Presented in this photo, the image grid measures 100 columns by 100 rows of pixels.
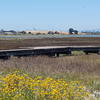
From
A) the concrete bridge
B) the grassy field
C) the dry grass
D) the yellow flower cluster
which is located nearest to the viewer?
the yellow flower cluster

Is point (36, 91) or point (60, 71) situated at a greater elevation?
point (36, 91)

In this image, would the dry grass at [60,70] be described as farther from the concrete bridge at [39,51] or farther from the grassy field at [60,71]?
the concrete bridge at [39,51]

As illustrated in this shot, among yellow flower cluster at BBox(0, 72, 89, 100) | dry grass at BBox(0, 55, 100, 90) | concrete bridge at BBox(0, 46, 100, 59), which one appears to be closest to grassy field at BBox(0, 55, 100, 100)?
dry grass at BBox(0, 55, 100, 90)

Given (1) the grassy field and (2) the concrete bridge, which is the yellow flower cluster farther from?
(2) the concrete bridge

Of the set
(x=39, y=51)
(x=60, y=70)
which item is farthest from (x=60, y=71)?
(x=39, y=51)

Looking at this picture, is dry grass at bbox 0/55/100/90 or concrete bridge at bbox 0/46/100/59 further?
concrete bridge at bbox 0/46/100/59

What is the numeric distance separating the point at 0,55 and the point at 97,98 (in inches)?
880

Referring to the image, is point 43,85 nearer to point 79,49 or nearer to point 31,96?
point 31,96

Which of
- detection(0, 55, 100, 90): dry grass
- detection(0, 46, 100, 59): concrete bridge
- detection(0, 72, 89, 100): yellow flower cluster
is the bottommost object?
detection(0, 46, 100, 59): concrete bridge

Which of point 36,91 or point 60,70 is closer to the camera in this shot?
point 36,91

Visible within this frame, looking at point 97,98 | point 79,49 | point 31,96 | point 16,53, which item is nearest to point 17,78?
point 31,96

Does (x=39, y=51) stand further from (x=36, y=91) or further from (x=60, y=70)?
(x=36, y=91)

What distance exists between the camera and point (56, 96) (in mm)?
6629

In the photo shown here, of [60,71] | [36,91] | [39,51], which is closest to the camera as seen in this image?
[36,91]
